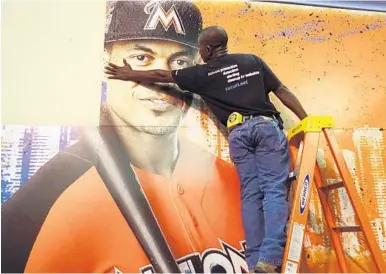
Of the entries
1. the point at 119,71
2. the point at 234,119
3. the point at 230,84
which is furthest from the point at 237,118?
the point at 119,71

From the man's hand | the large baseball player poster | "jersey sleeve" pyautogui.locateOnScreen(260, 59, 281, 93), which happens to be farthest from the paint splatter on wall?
the man's hand

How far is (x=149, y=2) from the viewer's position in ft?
6.57

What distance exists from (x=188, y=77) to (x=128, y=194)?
0.56 metres

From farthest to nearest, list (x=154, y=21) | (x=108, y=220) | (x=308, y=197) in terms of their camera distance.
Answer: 1. (x=154, y=21)
2. (x=108, y=220)
3. (x=308, y=197)

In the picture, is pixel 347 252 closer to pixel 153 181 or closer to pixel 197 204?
pixel 197 204

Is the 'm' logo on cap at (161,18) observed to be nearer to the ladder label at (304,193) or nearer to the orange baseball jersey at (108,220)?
the orange baseball jersey at (108,220)

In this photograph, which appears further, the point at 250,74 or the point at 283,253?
the point at 250,74

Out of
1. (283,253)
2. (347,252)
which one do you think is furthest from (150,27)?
(347,252)

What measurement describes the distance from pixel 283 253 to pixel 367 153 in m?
0.73

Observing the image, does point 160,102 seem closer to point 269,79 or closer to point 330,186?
point 269,79

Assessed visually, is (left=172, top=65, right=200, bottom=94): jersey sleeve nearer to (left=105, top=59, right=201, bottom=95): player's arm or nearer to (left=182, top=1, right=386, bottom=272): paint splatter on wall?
(left=105, top=59, right=201, bottom=95): player's arm

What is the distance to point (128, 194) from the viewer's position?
1780 millimetres

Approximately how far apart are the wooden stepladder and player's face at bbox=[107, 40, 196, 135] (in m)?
0.56

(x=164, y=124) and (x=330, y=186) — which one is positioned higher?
(x=164, y=124)
